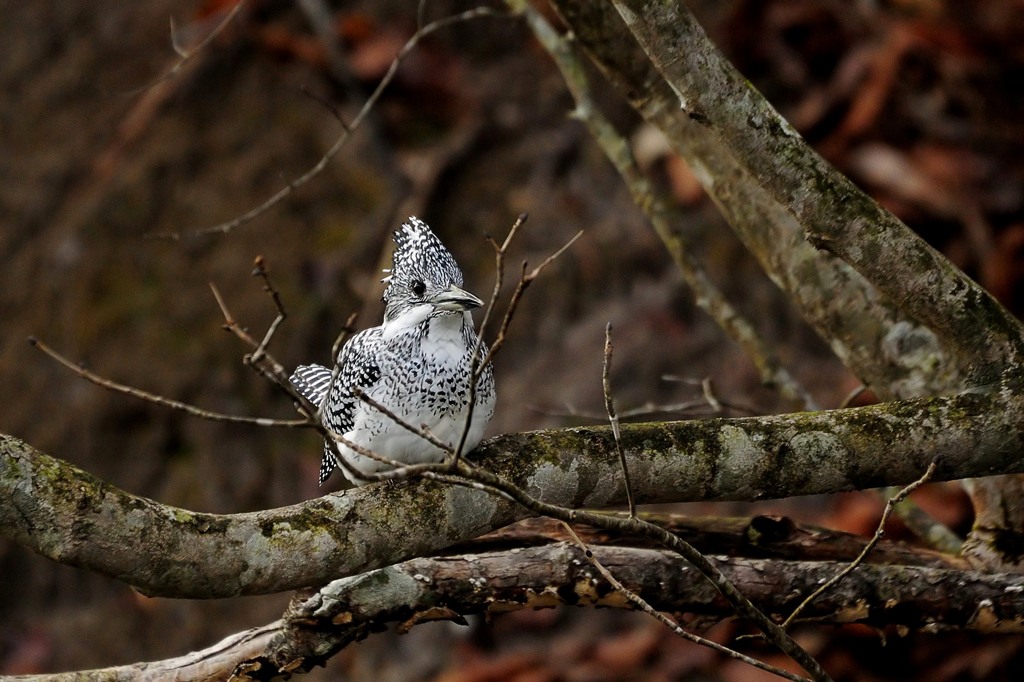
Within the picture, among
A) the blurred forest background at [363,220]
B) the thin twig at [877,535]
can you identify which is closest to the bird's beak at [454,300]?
the thin twig at [877,535]

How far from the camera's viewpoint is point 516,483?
108 inches

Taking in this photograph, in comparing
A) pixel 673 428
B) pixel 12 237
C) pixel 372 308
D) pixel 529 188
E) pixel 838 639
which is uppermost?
pixel 12 237

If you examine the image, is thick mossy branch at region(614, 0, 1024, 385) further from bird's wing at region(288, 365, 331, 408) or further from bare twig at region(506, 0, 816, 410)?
bird's wing at region(288, 365, 331, 408)

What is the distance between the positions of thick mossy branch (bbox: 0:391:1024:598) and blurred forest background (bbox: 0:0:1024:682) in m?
2.85

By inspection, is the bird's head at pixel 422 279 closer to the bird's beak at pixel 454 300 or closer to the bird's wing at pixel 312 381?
the bird's beak at pixel 454 300

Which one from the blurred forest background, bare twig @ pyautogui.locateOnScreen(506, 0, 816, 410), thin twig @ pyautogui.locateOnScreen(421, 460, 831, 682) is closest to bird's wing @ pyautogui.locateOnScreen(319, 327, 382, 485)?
thin twig @ pyautogui.locateOnScreen(421, 460, 831, 682)

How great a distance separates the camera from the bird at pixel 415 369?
3057 mm

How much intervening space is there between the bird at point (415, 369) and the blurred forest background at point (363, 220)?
8.52ft

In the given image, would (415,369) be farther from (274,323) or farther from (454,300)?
(274,323)

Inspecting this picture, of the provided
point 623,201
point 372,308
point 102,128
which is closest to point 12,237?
point 102,128

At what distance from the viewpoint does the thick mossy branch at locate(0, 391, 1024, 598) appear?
2170 millimetres

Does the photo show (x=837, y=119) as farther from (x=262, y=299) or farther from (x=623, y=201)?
(x=262, y=299)

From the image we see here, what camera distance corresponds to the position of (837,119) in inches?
250

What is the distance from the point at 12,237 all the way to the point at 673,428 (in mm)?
5140
